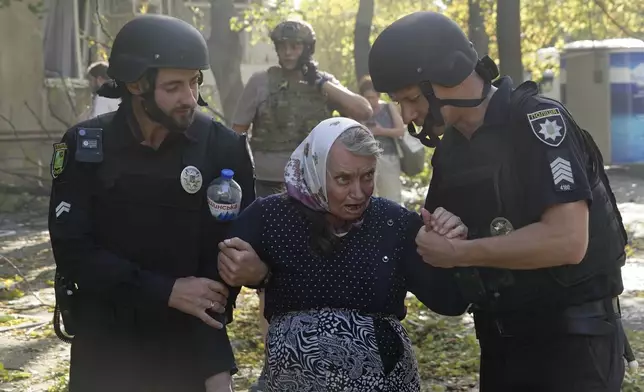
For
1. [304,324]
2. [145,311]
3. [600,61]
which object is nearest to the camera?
[304,324]

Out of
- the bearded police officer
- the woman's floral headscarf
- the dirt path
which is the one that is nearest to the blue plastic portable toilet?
the dirt path

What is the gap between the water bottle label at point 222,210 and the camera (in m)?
3.40

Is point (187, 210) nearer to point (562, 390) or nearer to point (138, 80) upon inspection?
point (138, 80)

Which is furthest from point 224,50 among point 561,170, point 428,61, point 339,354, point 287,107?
point 561,170

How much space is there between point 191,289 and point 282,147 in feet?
11.9

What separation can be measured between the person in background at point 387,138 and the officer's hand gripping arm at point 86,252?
21.9 ft

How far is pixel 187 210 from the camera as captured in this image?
3.47 m

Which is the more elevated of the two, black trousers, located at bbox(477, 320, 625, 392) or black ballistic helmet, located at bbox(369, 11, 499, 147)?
black ballistic helmet, located at bbox(369, 11, 499, 147)

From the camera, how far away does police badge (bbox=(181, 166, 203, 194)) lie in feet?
11.3

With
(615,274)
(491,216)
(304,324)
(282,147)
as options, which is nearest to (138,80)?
(304,324)

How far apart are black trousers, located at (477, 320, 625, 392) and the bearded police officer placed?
3.64m

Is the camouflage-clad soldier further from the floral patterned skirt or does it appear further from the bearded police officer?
the floral patterned skirt

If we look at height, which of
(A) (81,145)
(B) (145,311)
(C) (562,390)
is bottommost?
(C) (562,390)

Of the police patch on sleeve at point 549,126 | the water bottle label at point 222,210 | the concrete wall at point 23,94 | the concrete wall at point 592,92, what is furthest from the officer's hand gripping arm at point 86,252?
the concrete wall at point 592,92
